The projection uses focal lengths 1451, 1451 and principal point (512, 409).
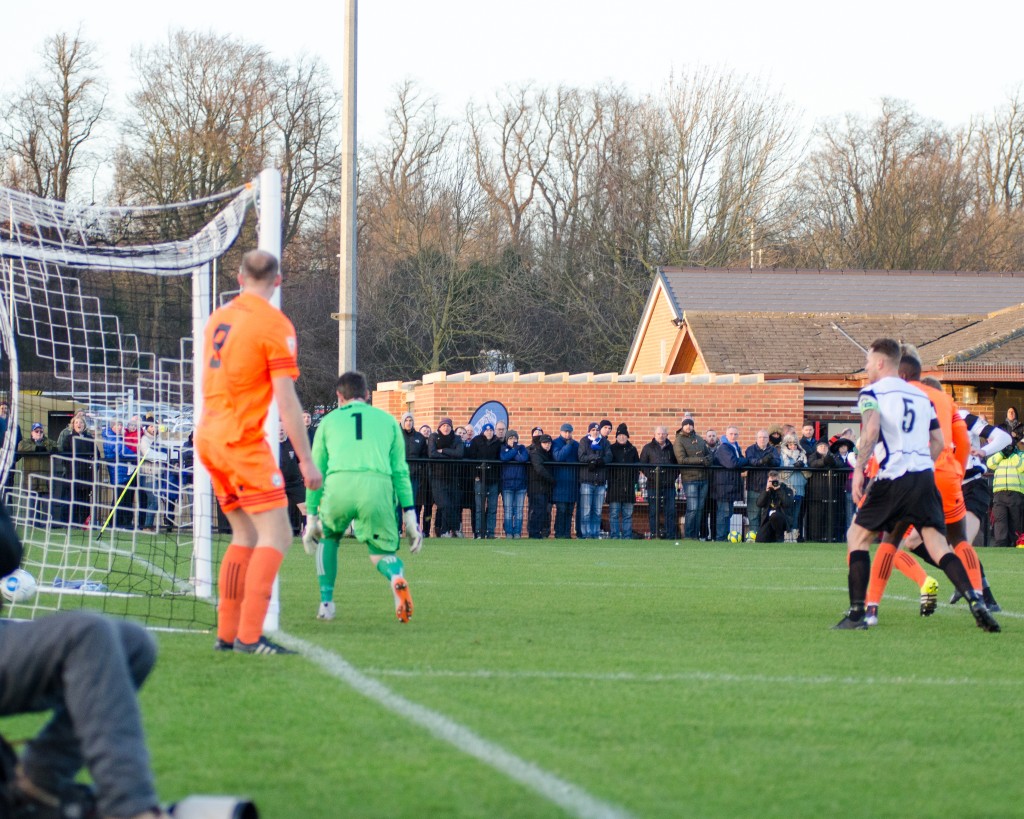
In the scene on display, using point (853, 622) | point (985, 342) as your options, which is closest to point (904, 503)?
point (853, 622)

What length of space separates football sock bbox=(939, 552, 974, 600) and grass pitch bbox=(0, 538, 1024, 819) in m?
0.31

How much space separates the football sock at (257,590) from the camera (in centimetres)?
748

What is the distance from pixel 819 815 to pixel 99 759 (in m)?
2.15

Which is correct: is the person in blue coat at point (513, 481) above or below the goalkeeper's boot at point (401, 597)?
above

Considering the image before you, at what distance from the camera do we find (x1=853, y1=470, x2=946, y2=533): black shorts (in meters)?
9.66

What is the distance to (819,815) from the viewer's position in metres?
4.36

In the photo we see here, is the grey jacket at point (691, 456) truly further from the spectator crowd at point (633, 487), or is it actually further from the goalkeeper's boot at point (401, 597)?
the goalkeeper's boot at point (401, 597)

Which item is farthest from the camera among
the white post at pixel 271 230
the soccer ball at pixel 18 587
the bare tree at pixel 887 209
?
the bare tree at pixel 887 209

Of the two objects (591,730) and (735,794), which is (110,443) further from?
(735,794)

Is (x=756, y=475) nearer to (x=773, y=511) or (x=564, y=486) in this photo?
(x=773, y=511)

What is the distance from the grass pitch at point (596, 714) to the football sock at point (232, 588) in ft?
0.68

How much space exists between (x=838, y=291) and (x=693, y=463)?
19961 millimetres

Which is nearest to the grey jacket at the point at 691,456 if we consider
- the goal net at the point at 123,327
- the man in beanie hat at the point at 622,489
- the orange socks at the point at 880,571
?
the man in beanie hat at the point at 622,489

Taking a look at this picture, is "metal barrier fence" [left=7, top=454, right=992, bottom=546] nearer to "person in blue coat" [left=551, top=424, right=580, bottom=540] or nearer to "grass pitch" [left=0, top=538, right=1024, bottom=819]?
"person in blue coat" [left=551, top=424, right=580, bottom=540]
